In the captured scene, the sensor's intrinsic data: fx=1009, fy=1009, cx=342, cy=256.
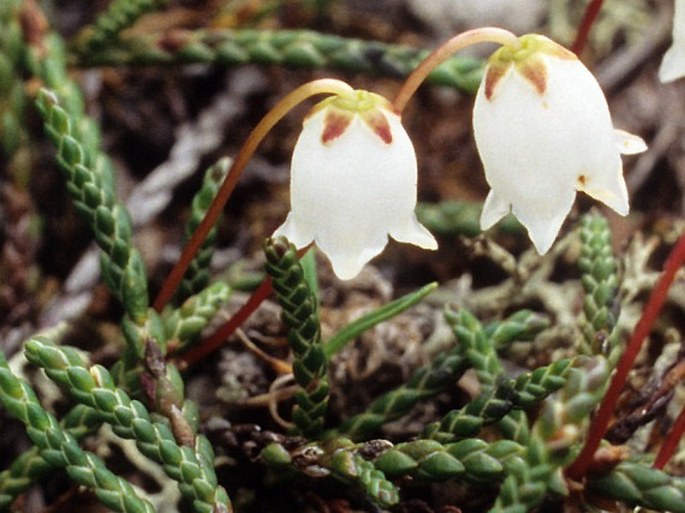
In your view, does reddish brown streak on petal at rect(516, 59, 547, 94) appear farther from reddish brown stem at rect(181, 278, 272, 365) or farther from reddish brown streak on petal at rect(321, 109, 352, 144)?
reddish brown stem at rect(181, 278, 272, 365)

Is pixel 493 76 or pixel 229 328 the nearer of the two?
pixel 493 76

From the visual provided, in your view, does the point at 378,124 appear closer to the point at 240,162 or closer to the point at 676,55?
the point at 240,162

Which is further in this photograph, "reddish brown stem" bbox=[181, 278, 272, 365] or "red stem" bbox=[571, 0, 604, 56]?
"red stem" bbox=[571, 0, 604, 56]

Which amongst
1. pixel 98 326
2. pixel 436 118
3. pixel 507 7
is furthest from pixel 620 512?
pixel 507 7

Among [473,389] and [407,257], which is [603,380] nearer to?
[473,389]

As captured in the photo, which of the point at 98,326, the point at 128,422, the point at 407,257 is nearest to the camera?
the point at 128,422

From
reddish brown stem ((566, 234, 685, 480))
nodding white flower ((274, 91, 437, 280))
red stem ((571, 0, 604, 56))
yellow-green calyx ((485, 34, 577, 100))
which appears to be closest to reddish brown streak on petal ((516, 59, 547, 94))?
yellow-green calyx ((485, 34, 577, 100))

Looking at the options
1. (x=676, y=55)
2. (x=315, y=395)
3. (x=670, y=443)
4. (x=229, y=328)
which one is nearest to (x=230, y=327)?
(x=229, y=328)
